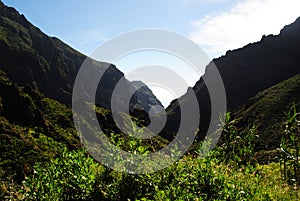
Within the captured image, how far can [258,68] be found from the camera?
524 feet

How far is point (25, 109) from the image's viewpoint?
7700cm

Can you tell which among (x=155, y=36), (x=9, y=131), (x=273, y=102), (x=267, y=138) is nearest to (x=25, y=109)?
(x=9, y=131)

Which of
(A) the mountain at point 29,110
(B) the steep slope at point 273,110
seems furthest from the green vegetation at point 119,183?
(B) the steep slope at point 273,110

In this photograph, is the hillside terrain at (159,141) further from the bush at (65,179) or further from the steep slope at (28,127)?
the steep slope at (28,127)

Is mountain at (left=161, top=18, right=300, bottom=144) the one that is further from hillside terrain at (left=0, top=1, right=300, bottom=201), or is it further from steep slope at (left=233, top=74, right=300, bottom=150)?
steep slope at (left=233, top=74, right=300, bottom=150)

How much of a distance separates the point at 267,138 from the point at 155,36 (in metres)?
67.0

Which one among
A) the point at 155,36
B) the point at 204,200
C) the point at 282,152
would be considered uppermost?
the point at 155,36

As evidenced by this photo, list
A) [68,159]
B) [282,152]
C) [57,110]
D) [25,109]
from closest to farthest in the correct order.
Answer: [68,159]
[282,152]
[25,109]
[57,110]

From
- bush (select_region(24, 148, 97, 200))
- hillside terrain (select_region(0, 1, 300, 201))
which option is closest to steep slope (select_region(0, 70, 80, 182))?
hillside terrain (select_region(0, 1, 300, 201))

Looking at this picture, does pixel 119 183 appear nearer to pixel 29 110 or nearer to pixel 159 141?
pixel 159 141

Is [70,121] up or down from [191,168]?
up

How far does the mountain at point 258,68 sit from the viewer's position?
150 meters

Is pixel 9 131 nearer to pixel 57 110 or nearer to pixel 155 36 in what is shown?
pixel 57 110

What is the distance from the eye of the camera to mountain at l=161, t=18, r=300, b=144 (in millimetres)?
149500
